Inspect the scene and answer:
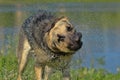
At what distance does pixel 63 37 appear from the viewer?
23.5 ft

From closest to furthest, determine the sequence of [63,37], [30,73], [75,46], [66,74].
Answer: [75,46] → [63,37] → [66,74] → [30,73]

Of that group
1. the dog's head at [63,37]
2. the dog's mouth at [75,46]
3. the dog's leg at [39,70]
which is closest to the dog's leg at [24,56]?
the dog's leg at [39,70]

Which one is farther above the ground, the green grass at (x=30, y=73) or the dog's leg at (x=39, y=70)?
the dog's leg at (x=39, y=70)

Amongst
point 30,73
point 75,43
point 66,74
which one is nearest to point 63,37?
point 75,43

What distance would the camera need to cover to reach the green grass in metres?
10.4

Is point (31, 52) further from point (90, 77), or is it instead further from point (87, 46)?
point (87, 46)

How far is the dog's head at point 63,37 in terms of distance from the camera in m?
6.97

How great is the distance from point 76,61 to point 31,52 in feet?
8.10

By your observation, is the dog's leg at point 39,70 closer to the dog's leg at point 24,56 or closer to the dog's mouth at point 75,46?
the dog's leg at point 24,56

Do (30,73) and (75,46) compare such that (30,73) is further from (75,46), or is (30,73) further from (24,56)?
(75,46)

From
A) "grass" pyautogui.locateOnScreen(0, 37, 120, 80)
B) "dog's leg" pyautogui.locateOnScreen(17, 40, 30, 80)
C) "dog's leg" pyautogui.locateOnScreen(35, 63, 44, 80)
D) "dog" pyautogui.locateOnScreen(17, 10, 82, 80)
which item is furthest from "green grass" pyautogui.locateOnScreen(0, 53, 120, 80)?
"dog's leg" pyautogui.locateOnScreen(35, 63, 44, 80)

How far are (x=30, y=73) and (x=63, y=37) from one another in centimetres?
361

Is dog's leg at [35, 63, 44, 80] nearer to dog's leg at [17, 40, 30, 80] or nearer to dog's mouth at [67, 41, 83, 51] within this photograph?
dog's leg at [17, 40, 30, 80]

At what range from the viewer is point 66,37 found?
711cm
